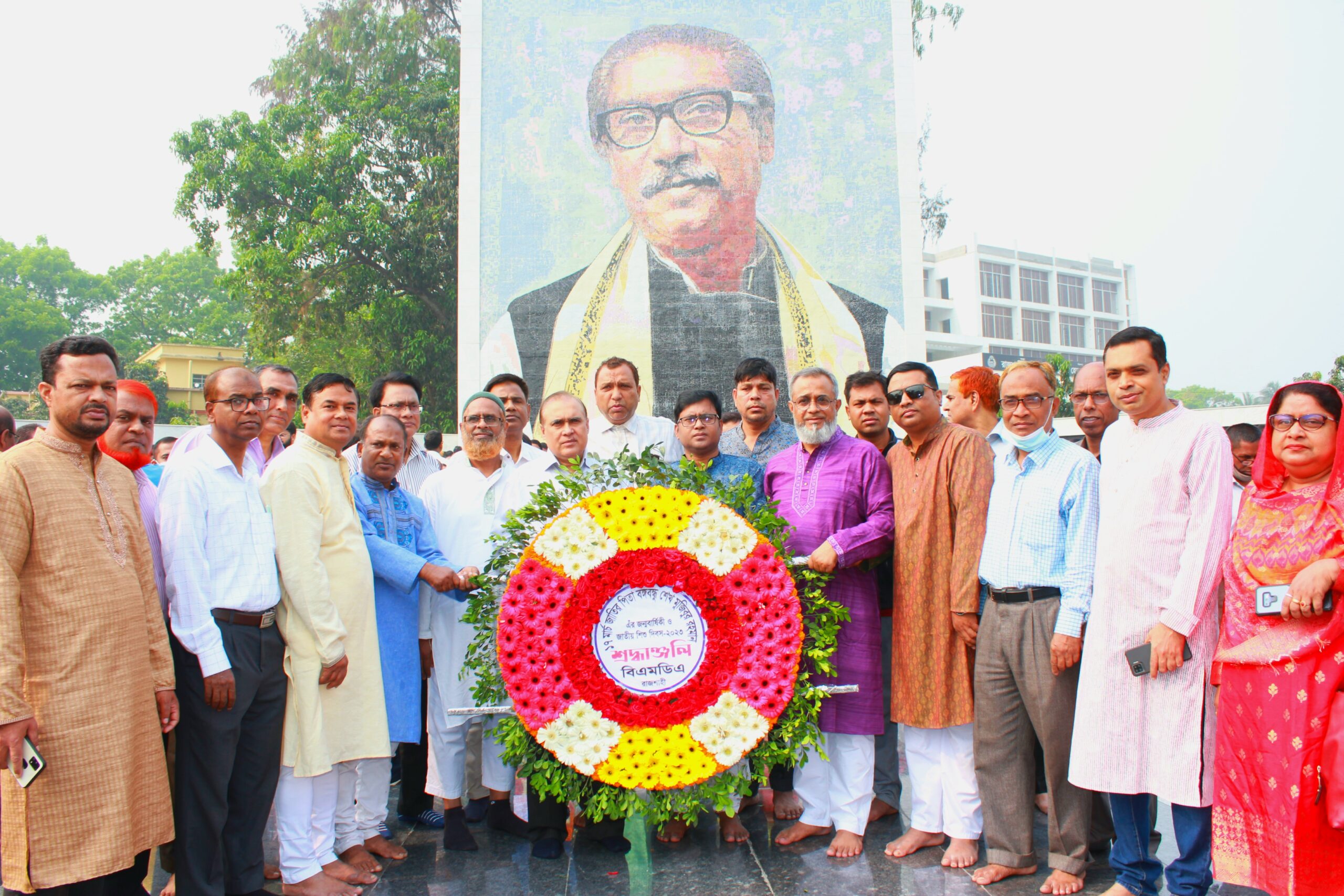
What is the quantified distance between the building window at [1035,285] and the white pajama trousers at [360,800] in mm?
65643

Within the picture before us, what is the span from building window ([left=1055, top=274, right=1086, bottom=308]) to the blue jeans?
6865 centimetres

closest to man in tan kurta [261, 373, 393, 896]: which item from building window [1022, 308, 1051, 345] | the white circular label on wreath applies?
the white circular label on wreath

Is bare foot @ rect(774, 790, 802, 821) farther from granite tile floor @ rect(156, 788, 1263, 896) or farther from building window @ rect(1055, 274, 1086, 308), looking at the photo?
building window @ rect(1055, 274, 1086, 308)

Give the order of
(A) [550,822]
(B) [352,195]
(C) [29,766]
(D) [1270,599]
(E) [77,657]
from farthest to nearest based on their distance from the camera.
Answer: (B) [352,195] → (A) [550,822] → (D) [1270,599] → (E) [77,657] → (C) [29,766]

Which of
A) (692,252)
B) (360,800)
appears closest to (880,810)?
(360,800)

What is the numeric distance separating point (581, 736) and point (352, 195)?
1935 centimetres

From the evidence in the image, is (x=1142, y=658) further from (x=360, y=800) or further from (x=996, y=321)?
(x=996, y=321)

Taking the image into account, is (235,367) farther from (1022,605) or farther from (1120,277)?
(1120,277)

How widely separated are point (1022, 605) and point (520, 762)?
226cm

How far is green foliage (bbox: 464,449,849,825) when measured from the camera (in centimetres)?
355

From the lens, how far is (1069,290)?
66.3 metres

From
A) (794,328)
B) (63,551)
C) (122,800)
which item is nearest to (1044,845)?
(122,800)

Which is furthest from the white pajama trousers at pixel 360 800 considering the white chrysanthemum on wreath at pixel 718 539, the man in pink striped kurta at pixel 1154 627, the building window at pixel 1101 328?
the building window at pixel 1101 328

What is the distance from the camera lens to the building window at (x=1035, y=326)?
2499 inches
